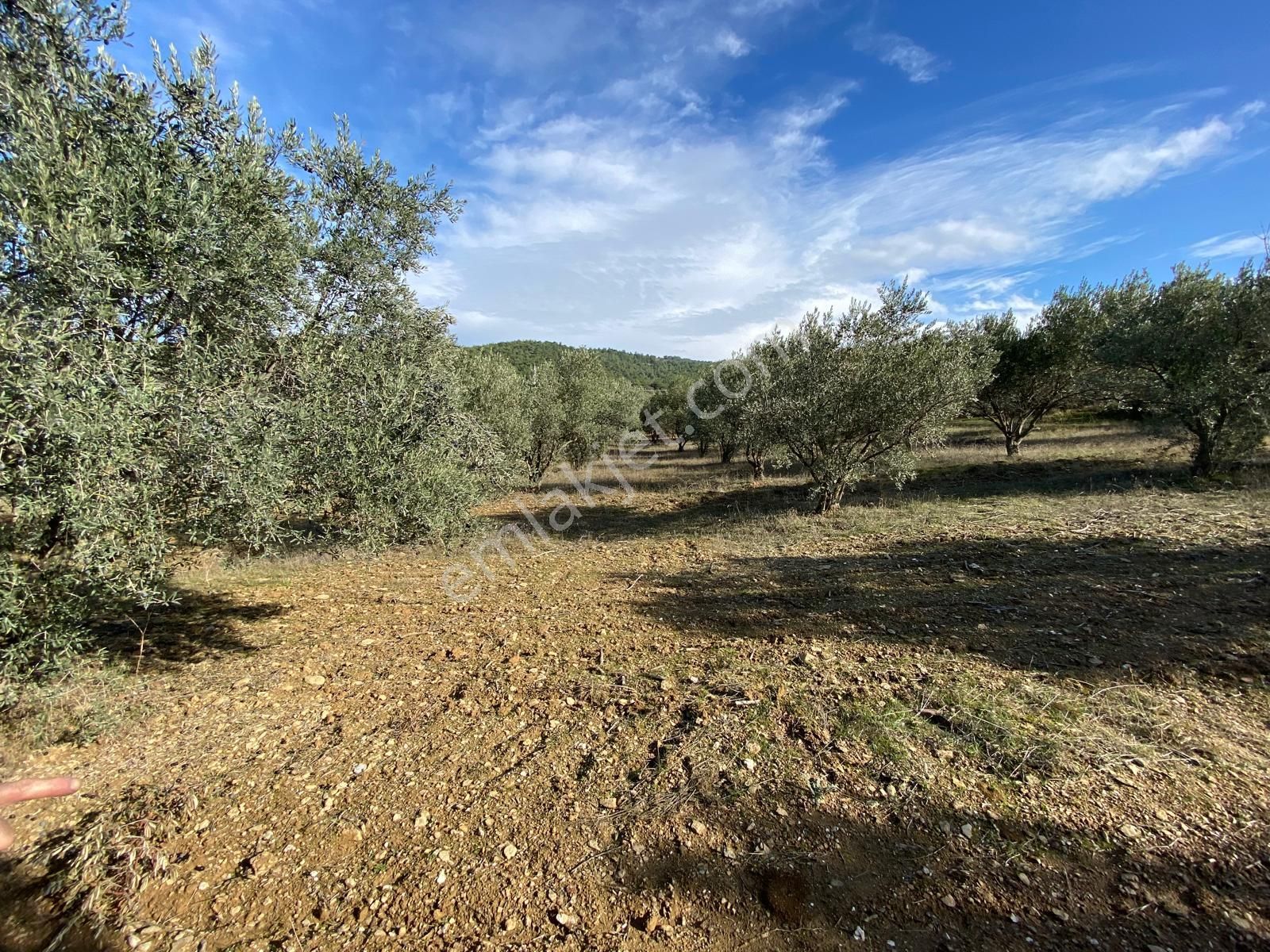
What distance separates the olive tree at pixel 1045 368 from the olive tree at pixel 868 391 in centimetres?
974

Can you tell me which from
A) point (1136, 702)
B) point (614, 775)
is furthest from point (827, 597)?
point (614, 775)

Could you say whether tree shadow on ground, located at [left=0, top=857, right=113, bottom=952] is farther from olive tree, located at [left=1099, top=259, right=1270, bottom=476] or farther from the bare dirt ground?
olive tree, located at [left=1099, top=259, right=1270, bottom=476]

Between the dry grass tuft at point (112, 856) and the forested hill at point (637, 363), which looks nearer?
the dry grass tuft at point (112, 856)

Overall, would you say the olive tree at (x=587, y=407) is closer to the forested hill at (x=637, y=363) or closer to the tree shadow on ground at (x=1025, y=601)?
the tree shadow on ground at (x=1025, y=601)

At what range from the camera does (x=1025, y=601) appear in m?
7.32

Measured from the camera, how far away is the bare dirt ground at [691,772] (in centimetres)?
307

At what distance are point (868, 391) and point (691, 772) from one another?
12.5 metres

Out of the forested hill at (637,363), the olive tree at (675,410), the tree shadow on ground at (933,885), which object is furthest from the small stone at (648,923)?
the forested hill at (637,363)

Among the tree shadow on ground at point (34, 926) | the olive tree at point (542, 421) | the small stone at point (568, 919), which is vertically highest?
the olive tree at point (542, 421)

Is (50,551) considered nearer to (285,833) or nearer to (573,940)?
(285,833)

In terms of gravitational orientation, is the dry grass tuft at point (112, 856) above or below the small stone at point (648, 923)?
above

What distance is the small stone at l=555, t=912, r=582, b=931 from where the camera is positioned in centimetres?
306

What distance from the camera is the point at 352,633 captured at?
25.2 feet

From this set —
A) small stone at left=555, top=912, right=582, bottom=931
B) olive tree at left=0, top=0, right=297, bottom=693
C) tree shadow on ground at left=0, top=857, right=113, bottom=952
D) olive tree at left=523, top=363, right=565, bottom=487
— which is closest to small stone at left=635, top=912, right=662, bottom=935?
small stone at left=555, top=912, right=582, bottom=931
